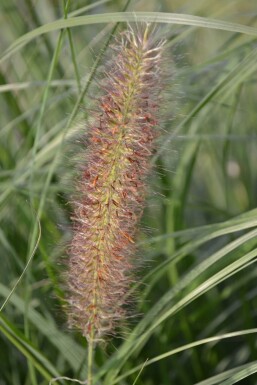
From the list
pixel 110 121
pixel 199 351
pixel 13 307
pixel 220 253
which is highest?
pixel 110 121

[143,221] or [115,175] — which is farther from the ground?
[115,175]

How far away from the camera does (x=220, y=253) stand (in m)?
1.52

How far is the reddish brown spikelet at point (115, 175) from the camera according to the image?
4.19ft

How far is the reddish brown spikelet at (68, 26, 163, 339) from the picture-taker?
1278 millimetres

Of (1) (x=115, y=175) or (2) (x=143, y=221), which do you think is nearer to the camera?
(1) (x=115, y=175)

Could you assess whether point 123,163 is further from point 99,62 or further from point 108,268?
point 99,62

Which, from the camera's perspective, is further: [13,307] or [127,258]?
[13,307]

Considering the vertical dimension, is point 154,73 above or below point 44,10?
below

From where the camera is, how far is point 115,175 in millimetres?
1284

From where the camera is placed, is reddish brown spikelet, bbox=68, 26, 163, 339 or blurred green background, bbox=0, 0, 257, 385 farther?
blurred green background, bbox=0, 0, 257, 385

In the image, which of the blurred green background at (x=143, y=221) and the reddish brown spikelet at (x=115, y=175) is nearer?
the reddish brown spikelet at (x=115, y=175)

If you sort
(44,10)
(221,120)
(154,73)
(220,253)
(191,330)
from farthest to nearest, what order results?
(221,120) → (44,10) → (191,330) → (220,253) → (154,73)

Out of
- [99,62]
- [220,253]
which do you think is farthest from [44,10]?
[220,253]

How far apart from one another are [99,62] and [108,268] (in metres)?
0.42
